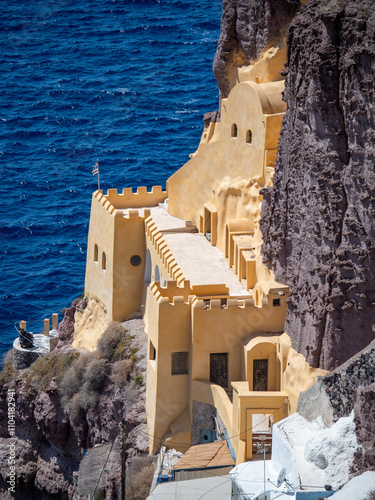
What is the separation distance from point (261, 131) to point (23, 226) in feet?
162

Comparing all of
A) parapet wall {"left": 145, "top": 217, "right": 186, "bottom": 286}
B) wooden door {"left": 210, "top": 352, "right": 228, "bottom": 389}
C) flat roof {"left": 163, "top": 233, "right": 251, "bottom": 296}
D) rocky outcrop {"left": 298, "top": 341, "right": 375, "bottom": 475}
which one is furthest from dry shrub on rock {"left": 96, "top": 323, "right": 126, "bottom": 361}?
rocky outcrop {"left": 298, "top": 341, "right": 375, "bottom": 475}

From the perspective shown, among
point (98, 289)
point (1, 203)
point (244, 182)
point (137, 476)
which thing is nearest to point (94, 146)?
point (1, 203)

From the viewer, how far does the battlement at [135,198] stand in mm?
82562

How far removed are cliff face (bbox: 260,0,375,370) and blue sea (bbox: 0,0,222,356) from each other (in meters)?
43.7

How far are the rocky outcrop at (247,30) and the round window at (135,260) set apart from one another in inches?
498

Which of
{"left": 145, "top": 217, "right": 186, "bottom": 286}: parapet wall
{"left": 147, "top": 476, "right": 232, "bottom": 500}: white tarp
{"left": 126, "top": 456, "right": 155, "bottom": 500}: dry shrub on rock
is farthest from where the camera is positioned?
{"left": 145, "top": 217, "right": 186, "bottom": 286}: parapet wall

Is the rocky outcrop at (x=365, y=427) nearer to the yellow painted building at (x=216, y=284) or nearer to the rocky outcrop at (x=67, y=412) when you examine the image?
the yellow painted building at (x=216, y=284)

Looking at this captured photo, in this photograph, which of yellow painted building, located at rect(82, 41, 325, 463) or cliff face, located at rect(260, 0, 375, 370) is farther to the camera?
yellow painted building, located at rect(82, 41, 325, 463)

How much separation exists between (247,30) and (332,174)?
20319 millimetres

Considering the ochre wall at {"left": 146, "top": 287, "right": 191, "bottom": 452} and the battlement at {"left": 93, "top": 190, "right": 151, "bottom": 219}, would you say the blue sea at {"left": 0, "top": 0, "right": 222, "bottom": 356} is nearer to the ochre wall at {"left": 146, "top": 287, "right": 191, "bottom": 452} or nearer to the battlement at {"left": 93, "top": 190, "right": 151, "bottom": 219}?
the battlement at {"left": 93, "top": 190, "right": 151, "bottom": 219}

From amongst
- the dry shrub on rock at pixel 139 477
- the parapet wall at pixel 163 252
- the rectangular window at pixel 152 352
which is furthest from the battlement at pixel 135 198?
the dry shrub on rock at pixel 139 477

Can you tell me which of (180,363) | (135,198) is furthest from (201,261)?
(135,198)

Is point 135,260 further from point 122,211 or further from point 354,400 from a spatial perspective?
point 354,400

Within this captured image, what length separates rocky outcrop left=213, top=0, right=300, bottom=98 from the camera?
246 feet
